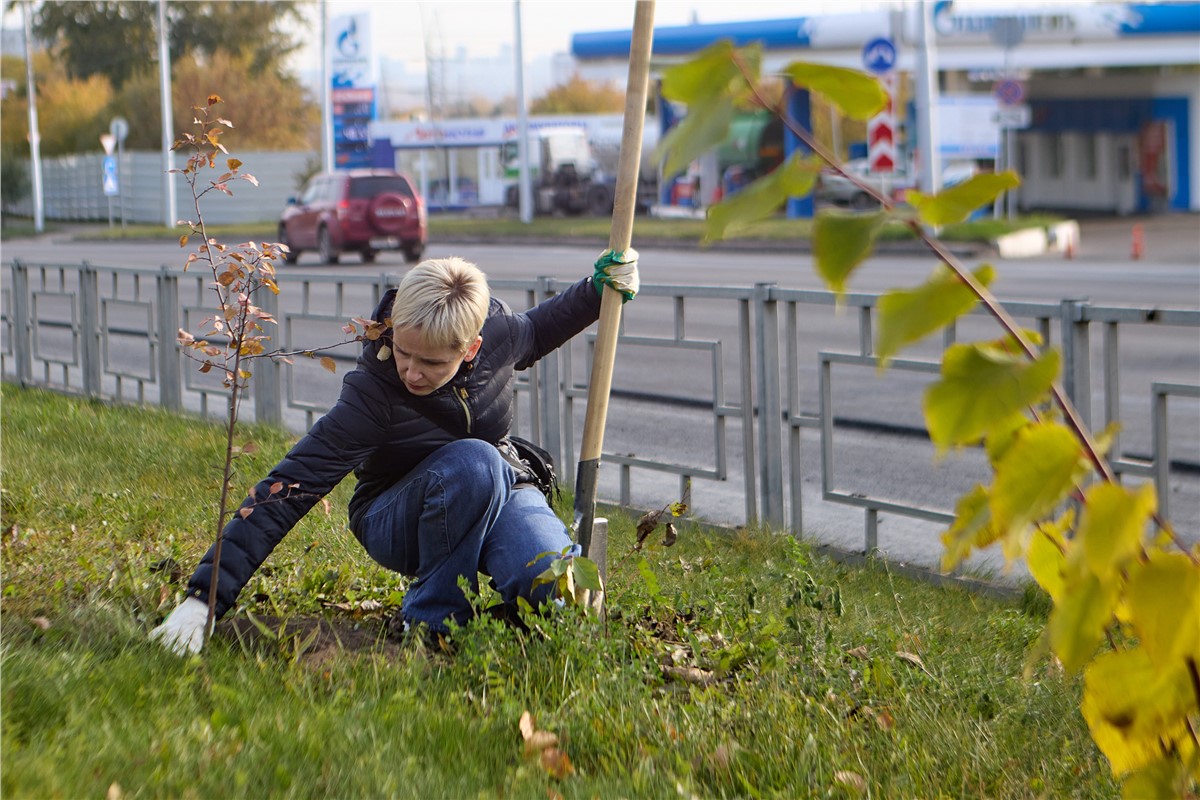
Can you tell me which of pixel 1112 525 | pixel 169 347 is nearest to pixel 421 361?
pixel 1112 525

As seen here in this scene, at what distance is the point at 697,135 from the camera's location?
147 centimetres

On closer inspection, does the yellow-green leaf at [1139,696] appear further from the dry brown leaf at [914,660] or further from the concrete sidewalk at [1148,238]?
the concrete sidewalk at [1148,238]

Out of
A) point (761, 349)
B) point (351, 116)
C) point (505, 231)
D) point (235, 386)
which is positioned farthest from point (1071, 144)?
point (235, 386)

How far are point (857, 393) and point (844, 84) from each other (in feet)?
28.1

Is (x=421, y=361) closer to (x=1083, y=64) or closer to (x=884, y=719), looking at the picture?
(x=884, y=719)

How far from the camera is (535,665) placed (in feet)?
10.9

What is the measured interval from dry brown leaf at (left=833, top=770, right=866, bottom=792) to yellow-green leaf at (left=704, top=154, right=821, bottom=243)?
1622mm

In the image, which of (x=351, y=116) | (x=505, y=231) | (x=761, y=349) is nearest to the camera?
(x=761, y=349)

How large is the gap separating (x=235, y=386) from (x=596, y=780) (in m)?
1.49

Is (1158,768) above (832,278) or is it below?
below

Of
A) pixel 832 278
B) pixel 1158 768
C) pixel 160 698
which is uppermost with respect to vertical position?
pixel 832 278

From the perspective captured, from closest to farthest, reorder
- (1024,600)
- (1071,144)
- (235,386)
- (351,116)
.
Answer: (235,386)
(1024,600)
(1071,144)
(351,116)

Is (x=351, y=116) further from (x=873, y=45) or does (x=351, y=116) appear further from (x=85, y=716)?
(x=85, y=716)

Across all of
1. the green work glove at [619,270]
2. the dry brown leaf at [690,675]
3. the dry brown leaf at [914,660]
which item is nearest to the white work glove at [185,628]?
the dry brown leaf at [690,675]
